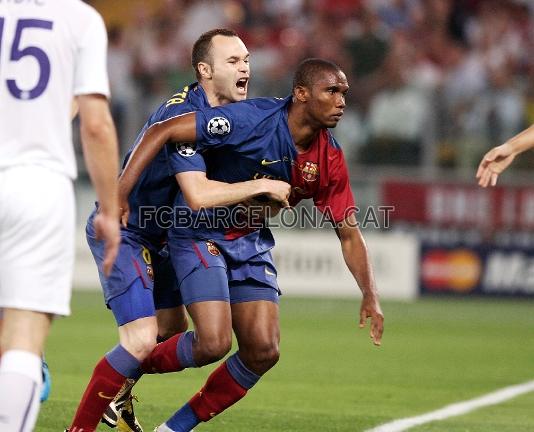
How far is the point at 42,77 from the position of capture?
14.1 ft

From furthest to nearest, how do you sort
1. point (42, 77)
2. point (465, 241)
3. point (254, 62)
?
point (254, 62) → point (465, 241) → point (42, 77)

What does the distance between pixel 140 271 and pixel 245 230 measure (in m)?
0.66

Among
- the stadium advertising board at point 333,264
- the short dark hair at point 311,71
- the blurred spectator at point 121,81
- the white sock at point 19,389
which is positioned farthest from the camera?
the blurred spectator at point 121,81

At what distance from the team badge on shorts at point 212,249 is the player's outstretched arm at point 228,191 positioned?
42 cm

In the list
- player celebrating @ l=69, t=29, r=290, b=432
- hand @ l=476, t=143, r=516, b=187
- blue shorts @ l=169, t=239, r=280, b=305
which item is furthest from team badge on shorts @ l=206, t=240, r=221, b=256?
hand @ l=476, t=143, r=516, b=187

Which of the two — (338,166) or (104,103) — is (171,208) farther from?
(104,103)

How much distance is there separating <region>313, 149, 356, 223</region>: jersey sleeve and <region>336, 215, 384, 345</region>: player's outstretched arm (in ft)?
0.18

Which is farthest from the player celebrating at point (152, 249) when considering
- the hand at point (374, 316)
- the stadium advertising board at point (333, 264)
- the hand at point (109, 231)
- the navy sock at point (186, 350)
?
the stadium advertising board at point (333, 264)

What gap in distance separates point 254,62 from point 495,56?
3383 millimetres

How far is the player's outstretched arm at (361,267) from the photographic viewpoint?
6242 mm

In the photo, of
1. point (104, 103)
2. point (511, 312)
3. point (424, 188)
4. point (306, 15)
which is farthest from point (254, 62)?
point (104, 103)

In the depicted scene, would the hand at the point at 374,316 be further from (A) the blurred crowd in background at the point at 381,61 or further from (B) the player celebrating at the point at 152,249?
(A) the blurred crowd in background at the point at 381,61

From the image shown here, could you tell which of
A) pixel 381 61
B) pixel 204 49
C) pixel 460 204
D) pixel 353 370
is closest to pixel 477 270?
pixel 460 204

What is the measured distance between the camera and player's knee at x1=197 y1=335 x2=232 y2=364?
606 centimetres
